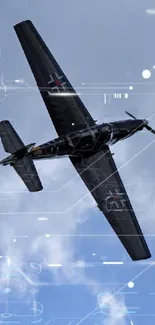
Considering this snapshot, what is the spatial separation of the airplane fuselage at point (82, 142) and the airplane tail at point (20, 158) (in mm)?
1165

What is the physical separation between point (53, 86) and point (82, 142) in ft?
16.9

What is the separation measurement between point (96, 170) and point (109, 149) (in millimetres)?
2194

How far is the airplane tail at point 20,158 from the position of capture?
114ft

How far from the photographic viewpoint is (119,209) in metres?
36.6

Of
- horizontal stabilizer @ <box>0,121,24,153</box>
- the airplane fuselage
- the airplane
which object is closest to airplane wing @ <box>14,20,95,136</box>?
the airplane

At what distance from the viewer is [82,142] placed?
37.9 metres

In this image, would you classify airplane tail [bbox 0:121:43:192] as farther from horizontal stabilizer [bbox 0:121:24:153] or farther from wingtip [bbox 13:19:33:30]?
wingtip [bbox 13:19:33:30]

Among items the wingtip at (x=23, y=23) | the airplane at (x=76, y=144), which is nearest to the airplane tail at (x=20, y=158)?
the airplane at (x=76, y=144)

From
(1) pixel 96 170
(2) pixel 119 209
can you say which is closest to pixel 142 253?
(2) pixel 119 209

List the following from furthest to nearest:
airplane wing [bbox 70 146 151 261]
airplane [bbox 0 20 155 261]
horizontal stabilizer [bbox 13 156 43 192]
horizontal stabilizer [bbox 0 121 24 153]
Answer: horizontal stabilizer [bbox 0 121 24 153], airplane [bbox 0 20 155 261], airplane wing [bbox 70 146 151 261], horizontal stabilizer [bbox 13 156 43 192]

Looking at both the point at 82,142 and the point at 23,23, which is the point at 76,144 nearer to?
the point at 82,142

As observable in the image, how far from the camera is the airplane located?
3538 cm

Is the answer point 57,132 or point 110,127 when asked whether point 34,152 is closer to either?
point 57,132

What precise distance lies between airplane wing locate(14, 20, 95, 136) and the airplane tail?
413cm
